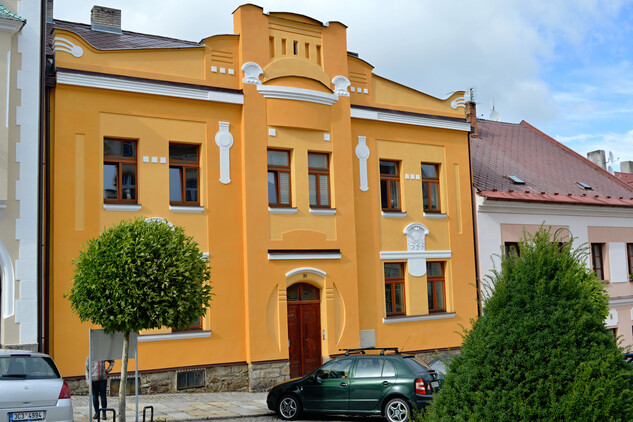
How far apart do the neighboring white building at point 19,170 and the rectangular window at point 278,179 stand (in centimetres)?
642

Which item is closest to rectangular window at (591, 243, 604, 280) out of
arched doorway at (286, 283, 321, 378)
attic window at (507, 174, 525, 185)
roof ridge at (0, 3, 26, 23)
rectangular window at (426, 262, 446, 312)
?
attic window at (507, 174, 525, 185)

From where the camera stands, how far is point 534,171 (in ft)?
89.7

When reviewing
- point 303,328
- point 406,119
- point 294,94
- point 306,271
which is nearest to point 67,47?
point 294,94

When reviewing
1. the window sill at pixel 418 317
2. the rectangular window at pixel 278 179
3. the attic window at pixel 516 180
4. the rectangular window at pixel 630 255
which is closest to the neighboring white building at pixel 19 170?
the rectangular window at pixel 278 179

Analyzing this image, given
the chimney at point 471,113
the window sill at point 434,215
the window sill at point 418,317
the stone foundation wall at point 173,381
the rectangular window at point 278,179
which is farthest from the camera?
the chimney at point 471,113

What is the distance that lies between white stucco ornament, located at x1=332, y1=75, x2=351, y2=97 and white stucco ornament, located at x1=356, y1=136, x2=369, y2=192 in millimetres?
1482

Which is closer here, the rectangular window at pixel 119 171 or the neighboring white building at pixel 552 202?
the rectangular window at pixel 119 171

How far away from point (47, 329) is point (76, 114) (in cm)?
529

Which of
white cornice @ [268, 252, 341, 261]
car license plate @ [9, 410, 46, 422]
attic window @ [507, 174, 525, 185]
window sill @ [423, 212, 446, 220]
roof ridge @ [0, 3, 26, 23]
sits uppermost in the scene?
roof ridge @ [0, 3, 26, 23]

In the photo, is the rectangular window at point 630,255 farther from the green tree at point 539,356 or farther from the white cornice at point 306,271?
the green tree at point 539,356

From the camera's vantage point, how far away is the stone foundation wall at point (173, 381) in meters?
15.9

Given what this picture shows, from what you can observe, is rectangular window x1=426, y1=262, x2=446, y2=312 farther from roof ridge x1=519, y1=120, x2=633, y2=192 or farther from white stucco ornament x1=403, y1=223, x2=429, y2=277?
roof ridge x1=519, y1=120, x2=633, y2=192

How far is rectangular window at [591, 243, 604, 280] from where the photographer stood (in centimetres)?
2694

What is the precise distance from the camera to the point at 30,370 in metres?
10.9
